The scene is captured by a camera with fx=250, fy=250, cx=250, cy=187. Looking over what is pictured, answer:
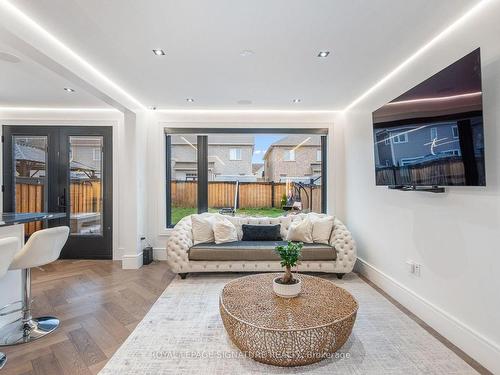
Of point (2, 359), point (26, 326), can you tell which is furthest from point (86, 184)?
point (2, 359)

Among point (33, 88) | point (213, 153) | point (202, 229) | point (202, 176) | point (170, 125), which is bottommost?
point (202, 229)

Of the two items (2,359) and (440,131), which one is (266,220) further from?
(2,359)

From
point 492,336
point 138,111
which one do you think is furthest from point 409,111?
point 138,111

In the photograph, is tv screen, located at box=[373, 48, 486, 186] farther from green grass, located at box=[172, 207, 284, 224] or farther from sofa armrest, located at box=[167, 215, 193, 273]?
sofa armrest, located at box=[167, 215, 193, 273]

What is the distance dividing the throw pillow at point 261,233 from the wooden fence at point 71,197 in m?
2.63

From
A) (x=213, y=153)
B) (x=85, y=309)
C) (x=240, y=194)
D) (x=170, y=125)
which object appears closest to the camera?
(x=85, y=309)

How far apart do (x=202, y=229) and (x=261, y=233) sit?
0.91 meters

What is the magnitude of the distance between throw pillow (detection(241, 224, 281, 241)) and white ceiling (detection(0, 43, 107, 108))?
3.08 meters

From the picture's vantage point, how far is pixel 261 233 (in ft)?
12.8

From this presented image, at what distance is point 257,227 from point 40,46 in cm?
321

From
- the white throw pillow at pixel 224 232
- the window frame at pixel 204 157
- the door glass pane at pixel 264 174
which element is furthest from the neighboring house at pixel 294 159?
the white throw pillow at pixel 224 232

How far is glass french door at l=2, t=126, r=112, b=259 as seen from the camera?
4285 millimetres

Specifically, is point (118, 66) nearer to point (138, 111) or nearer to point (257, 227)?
point (138, 111)

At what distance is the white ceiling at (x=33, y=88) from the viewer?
2.76m
